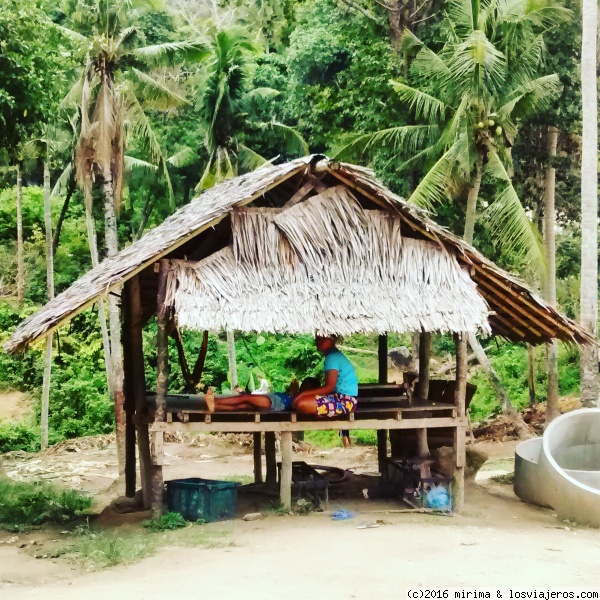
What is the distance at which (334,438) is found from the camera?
19.3 metres

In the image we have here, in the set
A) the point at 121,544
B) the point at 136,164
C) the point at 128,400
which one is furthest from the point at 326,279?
the point at 136,164

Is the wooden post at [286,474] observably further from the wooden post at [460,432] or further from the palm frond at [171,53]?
the palm frond at [171,53]

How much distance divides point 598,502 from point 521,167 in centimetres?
1114

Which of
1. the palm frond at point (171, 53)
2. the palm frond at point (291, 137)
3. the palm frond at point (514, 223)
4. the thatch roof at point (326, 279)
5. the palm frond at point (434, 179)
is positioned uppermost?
the palm frond at point (171, 53)

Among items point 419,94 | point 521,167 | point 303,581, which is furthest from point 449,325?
point 521,167

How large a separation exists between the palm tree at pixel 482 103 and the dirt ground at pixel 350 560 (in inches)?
274

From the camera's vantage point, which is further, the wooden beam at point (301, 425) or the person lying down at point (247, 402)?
the person lying down at point (247, 402)

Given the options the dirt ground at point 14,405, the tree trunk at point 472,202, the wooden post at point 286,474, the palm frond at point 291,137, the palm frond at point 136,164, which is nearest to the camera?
the wooden post at point 286,474

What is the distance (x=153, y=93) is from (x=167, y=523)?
494 inches

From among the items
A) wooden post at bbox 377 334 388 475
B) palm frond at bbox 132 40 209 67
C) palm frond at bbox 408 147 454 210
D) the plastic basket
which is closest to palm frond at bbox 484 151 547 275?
palm frond at bbox 408 147 454 210

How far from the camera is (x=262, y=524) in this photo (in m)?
8.71

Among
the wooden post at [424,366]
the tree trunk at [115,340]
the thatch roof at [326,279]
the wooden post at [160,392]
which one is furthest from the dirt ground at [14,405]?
the thatch roof at [326,279]

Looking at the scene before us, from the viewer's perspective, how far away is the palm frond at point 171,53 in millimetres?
17562

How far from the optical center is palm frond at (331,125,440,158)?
1758 cm
